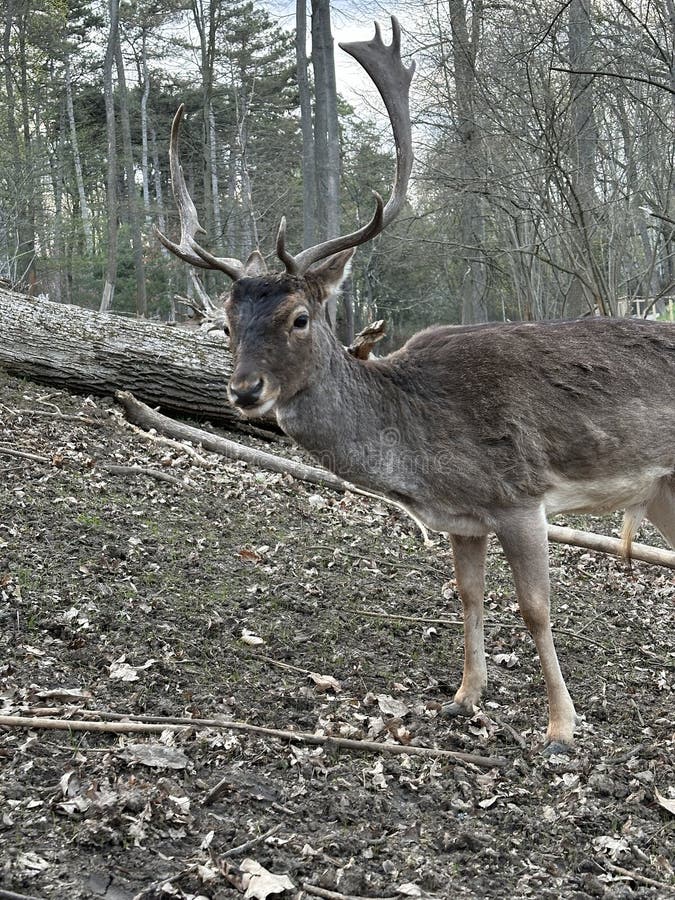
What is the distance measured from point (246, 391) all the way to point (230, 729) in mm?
1629

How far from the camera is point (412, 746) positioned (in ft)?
14.8

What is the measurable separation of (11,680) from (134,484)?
10.6 ft

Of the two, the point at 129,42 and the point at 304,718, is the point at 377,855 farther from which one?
the point at 129,42

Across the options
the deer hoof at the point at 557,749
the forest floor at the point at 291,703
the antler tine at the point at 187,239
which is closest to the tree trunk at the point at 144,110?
the forest floor at the point at 291,703

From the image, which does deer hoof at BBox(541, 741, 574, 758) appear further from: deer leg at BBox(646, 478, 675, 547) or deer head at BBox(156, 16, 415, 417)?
deer head at BBox(156, 16, 415, 417)

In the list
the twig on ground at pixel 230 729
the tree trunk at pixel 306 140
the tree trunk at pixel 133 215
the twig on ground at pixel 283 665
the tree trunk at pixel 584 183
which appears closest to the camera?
the twig on ground at pixel 230 729

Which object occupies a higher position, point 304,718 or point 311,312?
point 311,312

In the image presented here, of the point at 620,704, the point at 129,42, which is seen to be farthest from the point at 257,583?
the point at 129,42

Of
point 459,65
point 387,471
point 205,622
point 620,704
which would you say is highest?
point 459,65

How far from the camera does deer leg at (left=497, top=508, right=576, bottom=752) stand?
4.75m

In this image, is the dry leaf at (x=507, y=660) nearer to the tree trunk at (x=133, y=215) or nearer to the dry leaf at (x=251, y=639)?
the dry leaf at (x=251, y=639)

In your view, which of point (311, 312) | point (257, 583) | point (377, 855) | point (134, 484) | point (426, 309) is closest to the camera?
point (377, 855)

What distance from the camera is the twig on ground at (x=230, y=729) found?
158 inches

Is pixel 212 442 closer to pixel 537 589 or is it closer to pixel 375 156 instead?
pixel 537 589
